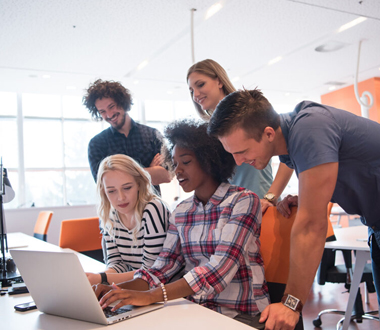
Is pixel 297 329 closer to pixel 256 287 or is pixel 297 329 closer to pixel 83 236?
pixel 256 287

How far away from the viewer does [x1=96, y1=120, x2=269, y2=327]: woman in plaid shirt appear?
3.81 feet

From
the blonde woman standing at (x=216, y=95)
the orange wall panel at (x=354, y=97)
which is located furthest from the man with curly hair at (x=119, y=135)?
the orange wall panel at (x=354, y=97)

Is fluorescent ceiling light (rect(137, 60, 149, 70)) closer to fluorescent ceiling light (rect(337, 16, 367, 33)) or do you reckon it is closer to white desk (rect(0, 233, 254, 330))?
fluorescent ceiling light (rect(337, 16, 367, 33))

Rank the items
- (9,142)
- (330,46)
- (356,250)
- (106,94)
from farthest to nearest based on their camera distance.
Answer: (9,142)
(330,46)
(356,250)
(106,94)

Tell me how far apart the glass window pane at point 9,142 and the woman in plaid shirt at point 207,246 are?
729 cm

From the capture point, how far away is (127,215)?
180 centimetres

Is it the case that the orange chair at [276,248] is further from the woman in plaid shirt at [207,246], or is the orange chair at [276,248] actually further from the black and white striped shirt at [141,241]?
the black and white striped shirt at [141,241]

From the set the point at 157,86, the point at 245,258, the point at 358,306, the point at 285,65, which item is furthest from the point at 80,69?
the point at 245,258

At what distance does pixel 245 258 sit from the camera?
1.28 meters

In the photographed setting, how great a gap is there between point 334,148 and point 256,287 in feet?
1.74

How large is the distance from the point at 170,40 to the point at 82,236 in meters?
3.38

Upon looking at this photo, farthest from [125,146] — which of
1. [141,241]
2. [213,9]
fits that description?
[213,9]

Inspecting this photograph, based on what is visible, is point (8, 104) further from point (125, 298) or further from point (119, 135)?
point (125, 298)

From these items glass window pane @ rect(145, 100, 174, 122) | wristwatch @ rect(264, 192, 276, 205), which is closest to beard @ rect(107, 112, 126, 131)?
wristwatch @ rect(264, 192, 276, 205)
